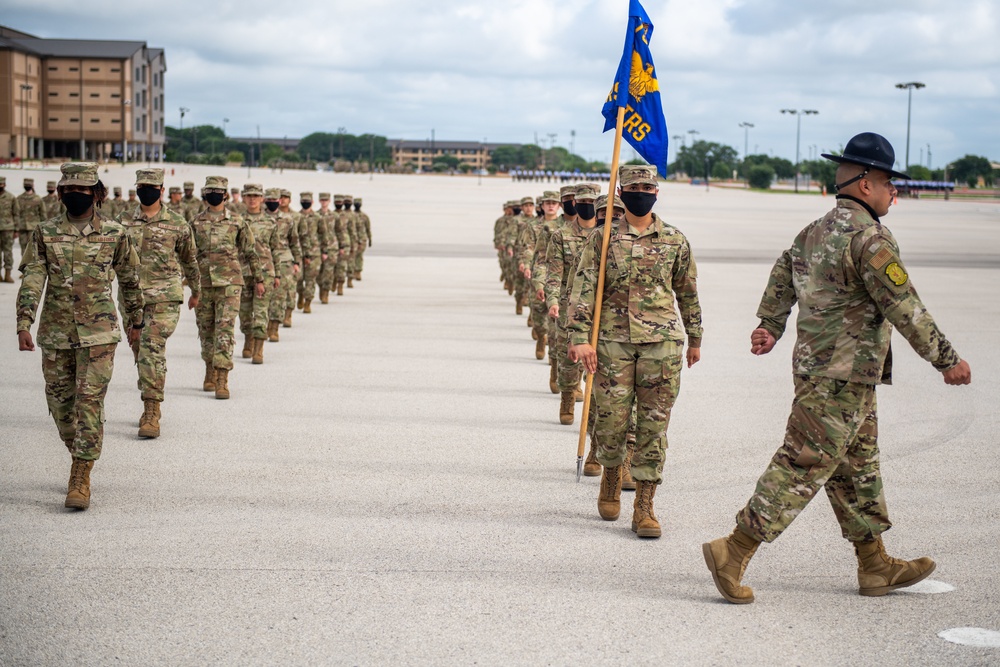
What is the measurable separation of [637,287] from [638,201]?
0.53m

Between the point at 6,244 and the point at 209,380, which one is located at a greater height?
the point at 6,244

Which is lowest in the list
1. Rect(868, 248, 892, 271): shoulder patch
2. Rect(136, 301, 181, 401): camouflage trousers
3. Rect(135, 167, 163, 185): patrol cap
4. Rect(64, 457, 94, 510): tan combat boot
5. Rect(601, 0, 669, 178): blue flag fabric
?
Rect(64, 457, 94, 510): tan combat boot

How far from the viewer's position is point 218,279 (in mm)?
12430

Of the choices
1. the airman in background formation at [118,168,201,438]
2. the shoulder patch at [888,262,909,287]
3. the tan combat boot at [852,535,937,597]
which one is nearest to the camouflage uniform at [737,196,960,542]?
the shoulder patch at [888,262,909,287]

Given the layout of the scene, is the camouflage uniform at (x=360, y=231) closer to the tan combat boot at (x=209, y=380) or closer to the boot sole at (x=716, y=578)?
the tan combat boot at (x=209, y=380)

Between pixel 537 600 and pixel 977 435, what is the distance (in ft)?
20.0

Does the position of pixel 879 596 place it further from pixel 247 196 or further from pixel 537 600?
pixel 247 196

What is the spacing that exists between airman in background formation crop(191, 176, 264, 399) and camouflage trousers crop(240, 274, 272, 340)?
151 centimetres

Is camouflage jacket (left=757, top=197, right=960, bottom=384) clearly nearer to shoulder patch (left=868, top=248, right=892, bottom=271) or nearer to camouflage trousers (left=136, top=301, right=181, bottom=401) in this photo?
shoulder patch (left=868, top=248, right=892, bottom=271)

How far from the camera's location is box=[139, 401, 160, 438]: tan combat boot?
1013cm

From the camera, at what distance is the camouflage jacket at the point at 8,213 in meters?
27.0

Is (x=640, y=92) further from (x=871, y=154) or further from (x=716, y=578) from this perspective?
(x=716, y=578)

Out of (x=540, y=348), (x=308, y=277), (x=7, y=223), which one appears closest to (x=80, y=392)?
(x=540, y=348)

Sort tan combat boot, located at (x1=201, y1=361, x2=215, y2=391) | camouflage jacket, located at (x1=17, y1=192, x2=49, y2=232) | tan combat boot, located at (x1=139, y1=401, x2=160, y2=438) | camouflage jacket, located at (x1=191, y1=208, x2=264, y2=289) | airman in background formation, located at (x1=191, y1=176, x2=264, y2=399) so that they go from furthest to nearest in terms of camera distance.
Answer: camouflage jacket, located at (x1=17, y1=192, x2=49, y2=232), tan combat boot, located at (x1=201, y1=361, x2=215, y2=391), camouflage jacket, located at (x1=191, y1=208, x2=264, y2=289), airman in background formation, located at (x1=191, y1=176, x2=264, y2=399), tan combat boot, located at (x1=139, y1=401, x2=160, y2=438)
